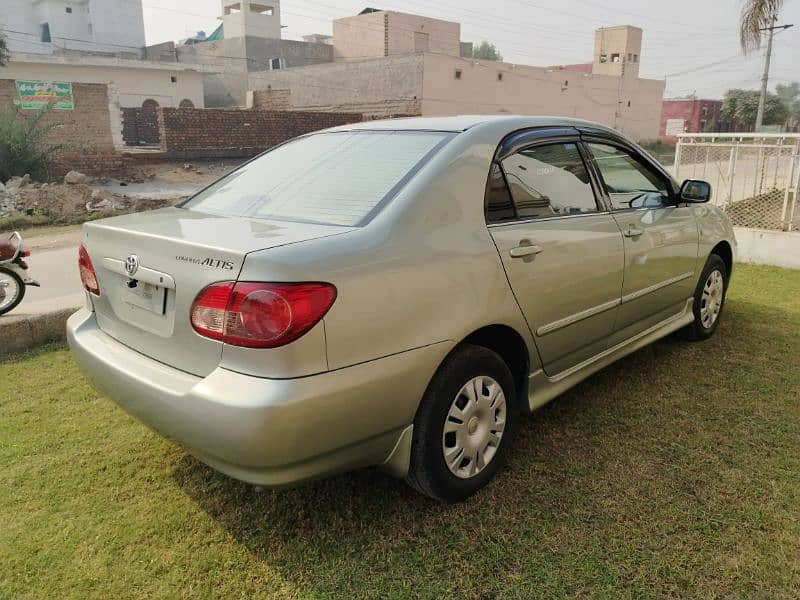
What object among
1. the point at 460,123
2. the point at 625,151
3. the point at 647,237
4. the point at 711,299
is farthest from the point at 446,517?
the point at 711,299

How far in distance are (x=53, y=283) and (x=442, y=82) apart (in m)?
26.5

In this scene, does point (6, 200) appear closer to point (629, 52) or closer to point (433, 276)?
point (433, 276)

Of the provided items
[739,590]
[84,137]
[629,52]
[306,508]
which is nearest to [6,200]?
[84,137]

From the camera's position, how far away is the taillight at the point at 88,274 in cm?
285

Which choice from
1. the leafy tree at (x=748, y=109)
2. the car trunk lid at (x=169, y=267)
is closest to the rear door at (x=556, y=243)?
the car trunk lid at (x=169, y=267)

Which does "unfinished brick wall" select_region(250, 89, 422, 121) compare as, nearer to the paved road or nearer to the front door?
the paved road

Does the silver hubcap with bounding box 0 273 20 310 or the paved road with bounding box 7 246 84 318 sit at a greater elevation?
the silver hubcap with bounding box 0 273 20 310

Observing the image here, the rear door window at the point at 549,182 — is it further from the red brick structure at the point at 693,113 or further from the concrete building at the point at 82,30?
the red brick structure at the point at 693,113

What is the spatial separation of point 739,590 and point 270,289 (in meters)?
1.92

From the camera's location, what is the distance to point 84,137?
17141mm

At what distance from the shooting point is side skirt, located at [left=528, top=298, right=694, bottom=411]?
3098 millimetres

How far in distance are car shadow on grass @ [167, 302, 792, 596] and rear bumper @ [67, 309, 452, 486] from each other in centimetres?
36

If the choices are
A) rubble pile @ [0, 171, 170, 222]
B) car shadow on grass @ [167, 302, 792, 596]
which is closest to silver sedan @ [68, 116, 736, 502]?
car shadow on grass @ [167, 302, 792, 596]

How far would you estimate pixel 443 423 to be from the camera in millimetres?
2568
